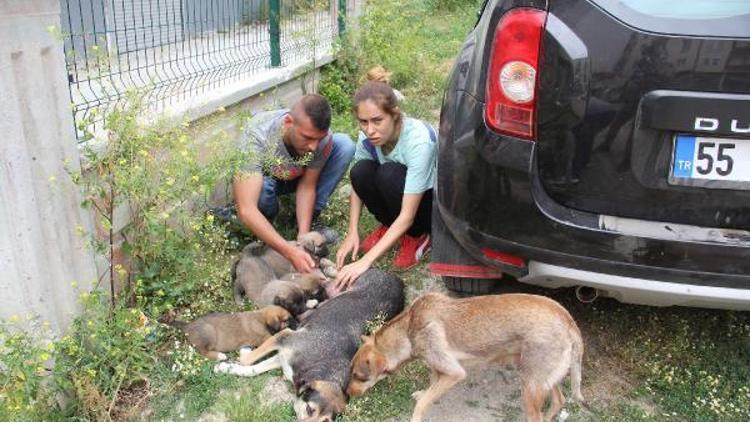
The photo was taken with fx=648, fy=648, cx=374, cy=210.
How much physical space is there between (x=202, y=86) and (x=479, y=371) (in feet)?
10.4

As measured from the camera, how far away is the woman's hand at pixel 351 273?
4.21 m

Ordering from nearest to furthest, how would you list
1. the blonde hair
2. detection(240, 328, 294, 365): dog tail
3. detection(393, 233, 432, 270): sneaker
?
detection(240, 328, 294, 365): dog tail
the blonde hair
detection(393, 233, 432, 270): sneaker

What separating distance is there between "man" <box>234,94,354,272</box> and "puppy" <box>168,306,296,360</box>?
0.63m

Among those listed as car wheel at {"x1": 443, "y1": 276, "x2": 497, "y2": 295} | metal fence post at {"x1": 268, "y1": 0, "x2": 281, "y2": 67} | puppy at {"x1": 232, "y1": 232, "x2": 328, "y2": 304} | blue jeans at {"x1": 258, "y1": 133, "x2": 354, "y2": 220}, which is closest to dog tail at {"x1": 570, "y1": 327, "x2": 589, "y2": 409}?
car wheel at {"x1": 443, "y1": 276, "x2": 497, "y2": 295}

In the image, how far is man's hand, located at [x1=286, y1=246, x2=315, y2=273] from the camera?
4.45m

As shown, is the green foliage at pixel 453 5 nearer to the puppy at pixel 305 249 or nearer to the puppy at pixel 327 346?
the puppy at pixel 305 249

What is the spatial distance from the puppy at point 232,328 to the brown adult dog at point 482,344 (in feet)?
2.53

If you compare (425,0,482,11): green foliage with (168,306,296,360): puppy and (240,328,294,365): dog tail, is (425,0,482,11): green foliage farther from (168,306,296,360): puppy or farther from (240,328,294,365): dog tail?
(240,328,294,365): dog tail

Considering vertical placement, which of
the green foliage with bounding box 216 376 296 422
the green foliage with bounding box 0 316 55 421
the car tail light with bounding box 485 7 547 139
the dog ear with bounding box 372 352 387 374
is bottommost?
the green foliage with bounding box 216 376 296 422

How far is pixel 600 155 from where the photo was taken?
8.57 feet

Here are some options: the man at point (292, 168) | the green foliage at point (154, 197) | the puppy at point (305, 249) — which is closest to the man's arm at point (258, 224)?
the man at point (292, 168)

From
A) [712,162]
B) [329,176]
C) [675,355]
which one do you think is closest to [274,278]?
[329,176]

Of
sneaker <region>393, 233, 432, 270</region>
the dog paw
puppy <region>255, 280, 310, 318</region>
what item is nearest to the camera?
the dog paw

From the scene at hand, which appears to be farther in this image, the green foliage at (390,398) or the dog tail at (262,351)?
the dog tail at (262,351)
